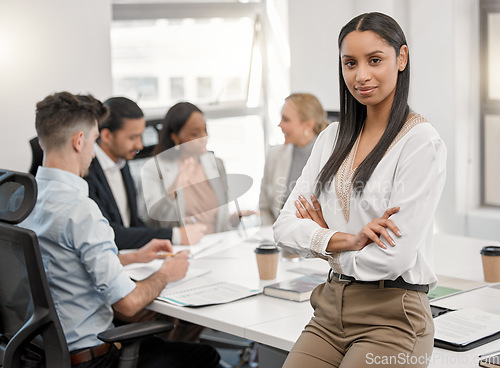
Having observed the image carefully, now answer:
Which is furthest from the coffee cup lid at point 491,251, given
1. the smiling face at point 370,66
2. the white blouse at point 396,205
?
the smiling face at point 370,66

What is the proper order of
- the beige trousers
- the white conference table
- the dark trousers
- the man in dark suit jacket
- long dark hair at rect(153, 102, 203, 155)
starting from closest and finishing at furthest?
1. the beige trousers
2. the white conference table
3. the dark trousers
4. the man in dark suit jacket
5. long dark hair at rect(153, 102, 203, 155)

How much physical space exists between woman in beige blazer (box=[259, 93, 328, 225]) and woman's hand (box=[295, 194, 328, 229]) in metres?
1.78

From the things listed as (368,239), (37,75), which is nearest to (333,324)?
(368,239)

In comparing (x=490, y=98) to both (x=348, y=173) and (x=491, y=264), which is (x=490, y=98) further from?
(x=348, y=173)

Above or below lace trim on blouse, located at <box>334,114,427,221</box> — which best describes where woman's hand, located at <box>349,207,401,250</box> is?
below

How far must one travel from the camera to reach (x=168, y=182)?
2777mm

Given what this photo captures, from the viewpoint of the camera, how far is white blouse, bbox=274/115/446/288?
4.65 ft

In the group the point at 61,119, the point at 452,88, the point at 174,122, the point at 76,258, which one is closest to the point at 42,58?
the point at 174,122

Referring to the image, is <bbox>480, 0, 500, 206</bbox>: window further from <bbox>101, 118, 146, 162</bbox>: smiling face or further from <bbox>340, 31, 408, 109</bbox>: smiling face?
<bbox>340, 31, 408, 109</bbox>: smiling face

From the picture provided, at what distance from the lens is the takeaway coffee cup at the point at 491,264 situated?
90.6 inches

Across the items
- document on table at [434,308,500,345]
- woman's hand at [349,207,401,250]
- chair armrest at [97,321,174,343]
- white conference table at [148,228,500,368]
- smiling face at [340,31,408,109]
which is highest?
smiling face at [340,31,408,109]

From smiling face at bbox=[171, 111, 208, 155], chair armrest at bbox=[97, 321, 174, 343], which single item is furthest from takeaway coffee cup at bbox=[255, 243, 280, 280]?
smiling face at bbox=[171, 111, 208, 155]

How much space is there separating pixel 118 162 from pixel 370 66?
225 cm

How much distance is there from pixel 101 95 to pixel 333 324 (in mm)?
3044
